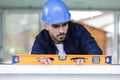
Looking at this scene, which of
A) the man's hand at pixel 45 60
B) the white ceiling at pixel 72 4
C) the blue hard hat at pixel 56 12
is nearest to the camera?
the man's hand at pixel 45 60

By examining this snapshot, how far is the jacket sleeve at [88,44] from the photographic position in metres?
1.44

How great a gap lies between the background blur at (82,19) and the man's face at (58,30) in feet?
9.98

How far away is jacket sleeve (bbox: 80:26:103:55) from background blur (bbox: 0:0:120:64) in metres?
2.98

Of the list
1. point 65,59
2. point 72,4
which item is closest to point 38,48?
point 65,59

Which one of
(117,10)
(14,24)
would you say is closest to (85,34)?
(117,10)

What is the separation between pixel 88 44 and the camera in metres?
1.49

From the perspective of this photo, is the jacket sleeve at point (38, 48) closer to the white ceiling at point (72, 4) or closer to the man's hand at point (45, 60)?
the man's hand at point (45, 60)

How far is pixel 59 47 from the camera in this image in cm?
151

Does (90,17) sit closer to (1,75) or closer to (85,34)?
(85,34)

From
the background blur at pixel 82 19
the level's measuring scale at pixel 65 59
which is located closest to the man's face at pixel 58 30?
the level's measuring scale at pixel 65 59

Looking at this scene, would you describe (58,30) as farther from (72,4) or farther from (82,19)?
(82,19)

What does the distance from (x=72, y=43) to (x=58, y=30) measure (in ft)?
0.55

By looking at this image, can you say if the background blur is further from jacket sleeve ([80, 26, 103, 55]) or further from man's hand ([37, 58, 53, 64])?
man's hand ([37, 58, 53, 64])

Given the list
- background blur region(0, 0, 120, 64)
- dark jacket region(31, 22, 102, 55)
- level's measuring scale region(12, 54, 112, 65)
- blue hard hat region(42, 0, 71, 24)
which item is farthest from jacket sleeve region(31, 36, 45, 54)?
background blur region(0, 0, 120, 64)
